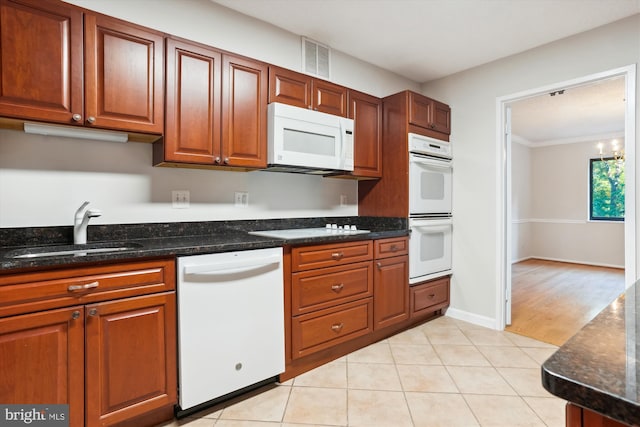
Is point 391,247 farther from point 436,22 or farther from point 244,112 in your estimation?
point 436,22

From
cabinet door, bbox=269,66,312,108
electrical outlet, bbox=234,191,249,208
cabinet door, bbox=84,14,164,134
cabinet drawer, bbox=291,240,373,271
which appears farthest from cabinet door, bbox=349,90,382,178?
cabinet door, bbox=84,14,164,134

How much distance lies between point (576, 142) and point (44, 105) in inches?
311

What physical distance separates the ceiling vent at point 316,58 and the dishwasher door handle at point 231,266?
1.72 m

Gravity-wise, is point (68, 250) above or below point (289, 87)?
below

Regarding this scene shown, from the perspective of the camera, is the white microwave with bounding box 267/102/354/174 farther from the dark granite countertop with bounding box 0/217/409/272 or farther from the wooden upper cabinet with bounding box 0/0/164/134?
the wooden upper cabinet with bounding box 0/0/164/134

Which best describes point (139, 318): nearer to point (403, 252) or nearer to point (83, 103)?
point (83, 103)

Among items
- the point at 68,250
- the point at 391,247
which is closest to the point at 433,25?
the point at 391,247

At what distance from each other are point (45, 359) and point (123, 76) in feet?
4.60

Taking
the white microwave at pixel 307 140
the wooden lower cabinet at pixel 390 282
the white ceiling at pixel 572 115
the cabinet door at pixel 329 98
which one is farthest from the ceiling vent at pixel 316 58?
the white ceiling at pixel 572 115

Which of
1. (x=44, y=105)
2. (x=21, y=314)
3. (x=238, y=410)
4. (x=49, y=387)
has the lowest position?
(x=238, y=410)

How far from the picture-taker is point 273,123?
7.29ft

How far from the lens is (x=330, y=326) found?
2309mm

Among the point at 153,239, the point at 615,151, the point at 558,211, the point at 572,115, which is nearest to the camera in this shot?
the point at 153,239

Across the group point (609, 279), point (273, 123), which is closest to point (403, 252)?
point (273, 123)
